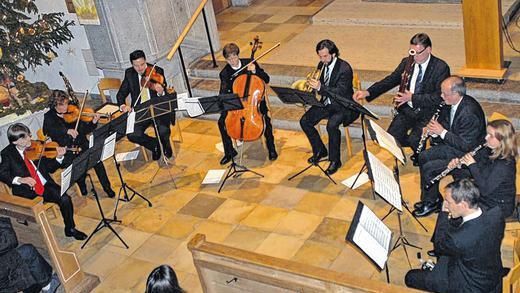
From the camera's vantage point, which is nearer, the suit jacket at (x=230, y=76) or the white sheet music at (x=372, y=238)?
the white sheet music at (x=372, y=238)

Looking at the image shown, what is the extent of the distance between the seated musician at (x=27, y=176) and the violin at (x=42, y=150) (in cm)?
6

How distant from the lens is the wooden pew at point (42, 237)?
5961mm

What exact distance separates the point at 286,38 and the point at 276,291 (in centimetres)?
562

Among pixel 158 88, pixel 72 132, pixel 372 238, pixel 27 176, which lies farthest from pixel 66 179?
pixel 372 238

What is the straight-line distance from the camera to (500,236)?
4723 millimetres

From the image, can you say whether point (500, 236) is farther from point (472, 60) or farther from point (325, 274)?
point (472, 60)

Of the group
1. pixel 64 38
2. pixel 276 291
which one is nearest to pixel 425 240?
pixel 276 291

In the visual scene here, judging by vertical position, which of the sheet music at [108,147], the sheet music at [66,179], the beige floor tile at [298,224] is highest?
the sheet music at [108,147]

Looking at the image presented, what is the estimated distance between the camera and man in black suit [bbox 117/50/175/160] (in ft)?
25.3

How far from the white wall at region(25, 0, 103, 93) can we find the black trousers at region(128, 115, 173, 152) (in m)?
1.97

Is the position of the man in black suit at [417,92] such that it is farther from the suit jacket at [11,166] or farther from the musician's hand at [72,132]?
the suit jacket at [11,166]

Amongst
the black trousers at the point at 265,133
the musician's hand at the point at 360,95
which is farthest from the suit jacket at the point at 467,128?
the black trousers at the point at 265,133

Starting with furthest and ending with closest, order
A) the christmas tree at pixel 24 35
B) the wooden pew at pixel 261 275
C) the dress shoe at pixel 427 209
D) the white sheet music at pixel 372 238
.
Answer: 1. the christmas tree at pixel 24 35
2. the dress shoe at pixel 427 209
3. the white sheet music at pixel 372 238
4. the wooden pew at pixel 261 275

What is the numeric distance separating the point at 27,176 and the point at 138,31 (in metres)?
2.64
